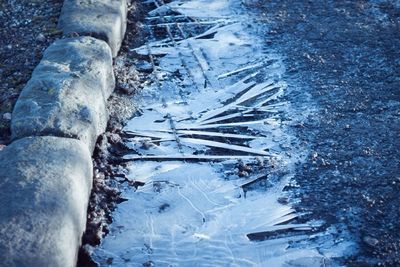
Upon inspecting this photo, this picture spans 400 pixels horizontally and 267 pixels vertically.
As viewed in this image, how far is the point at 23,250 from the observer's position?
6.12ft

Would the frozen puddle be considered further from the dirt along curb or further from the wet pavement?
the dirt along curb

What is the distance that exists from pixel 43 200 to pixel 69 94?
74cm

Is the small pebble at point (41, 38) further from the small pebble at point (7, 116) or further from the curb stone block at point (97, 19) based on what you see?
the small pebble at point (7, 116)

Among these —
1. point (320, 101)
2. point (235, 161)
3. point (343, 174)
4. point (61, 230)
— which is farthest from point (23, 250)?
point (320, 101)

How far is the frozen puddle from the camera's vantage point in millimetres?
2230

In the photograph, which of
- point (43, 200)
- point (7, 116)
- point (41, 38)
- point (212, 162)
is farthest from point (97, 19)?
point (43, 200)

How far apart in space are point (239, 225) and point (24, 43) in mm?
1828

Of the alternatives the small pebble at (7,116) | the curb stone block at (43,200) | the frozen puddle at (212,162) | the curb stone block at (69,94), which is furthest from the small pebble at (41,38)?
the curb stone block at (43,200)

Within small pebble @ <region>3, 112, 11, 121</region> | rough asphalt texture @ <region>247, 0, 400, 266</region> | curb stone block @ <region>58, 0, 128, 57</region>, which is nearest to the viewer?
rough asphalt texture @ <region>247, 0, 400, 266</region>

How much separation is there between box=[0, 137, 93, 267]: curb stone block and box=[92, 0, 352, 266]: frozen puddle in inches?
8.3

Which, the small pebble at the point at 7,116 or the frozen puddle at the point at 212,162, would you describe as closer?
the frozen puddle at the point at 212,162

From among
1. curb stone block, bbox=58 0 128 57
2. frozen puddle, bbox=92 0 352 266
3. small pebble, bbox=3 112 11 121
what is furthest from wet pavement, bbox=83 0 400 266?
small pebble, bbox=3 112 11 121

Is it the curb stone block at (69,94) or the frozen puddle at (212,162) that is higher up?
the curb stone block at (69,94)

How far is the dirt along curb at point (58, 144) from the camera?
6.38ft
